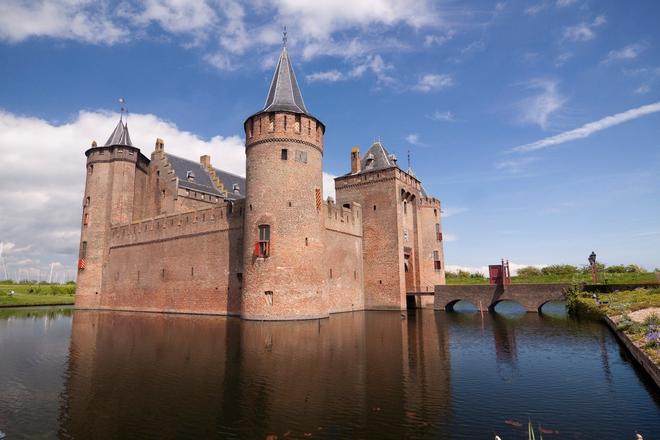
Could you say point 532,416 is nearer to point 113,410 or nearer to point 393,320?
point 113,410

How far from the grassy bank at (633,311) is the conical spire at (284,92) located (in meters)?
18.5

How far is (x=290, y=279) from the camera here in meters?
22.0

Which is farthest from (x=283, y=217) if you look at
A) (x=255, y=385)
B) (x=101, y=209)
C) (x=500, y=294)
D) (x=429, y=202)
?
(x=101, y=209)

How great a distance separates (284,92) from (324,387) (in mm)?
19718

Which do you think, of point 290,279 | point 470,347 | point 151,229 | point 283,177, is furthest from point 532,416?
point 151,229

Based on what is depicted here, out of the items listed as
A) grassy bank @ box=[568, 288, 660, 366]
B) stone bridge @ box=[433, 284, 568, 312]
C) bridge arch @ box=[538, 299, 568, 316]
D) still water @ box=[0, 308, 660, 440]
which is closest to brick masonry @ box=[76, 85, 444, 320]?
stone bridge @ box=[433, 284, 568, 312]

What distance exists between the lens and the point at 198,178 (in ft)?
117

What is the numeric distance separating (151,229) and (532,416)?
97.2ft

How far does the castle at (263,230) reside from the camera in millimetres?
22625

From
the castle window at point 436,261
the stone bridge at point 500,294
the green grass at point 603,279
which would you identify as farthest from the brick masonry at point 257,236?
the green grass at point 603,279

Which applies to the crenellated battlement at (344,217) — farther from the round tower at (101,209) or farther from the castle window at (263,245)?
the round tower at (101,209)

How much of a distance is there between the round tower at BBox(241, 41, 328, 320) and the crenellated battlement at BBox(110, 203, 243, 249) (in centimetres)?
276

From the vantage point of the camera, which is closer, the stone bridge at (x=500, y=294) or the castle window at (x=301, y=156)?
the castle window at (x=301, y=156)

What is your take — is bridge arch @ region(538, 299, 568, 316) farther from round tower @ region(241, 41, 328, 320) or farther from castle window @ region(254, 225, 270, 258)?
castle window @ region(254, 225, 270, 258)
